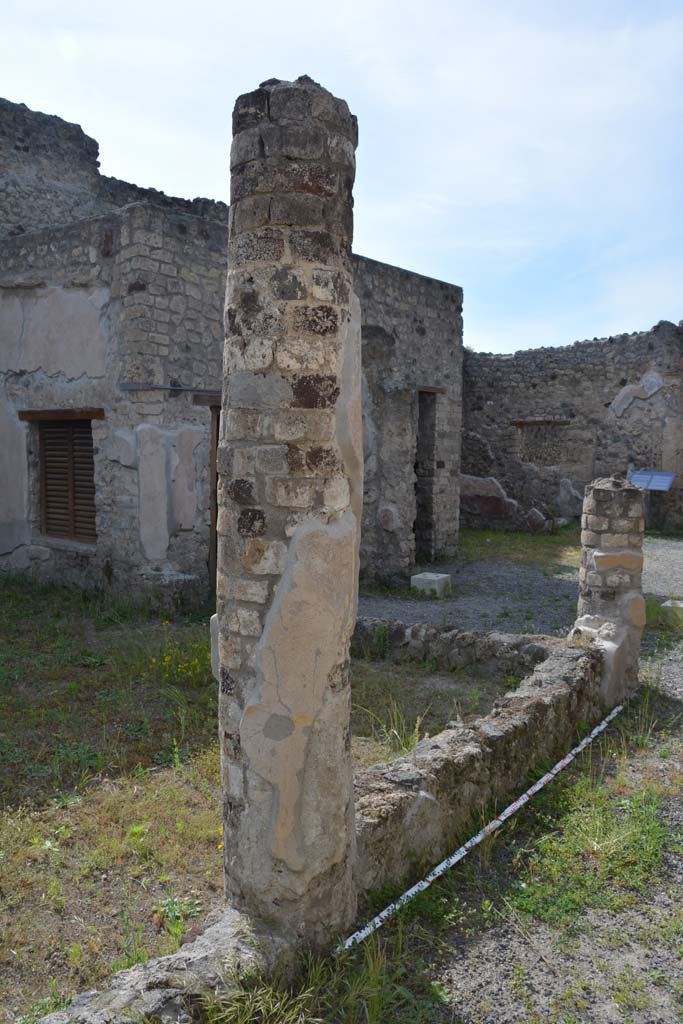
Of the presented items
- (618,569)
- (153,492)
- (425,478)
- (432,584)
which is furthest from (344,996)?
(425,478)

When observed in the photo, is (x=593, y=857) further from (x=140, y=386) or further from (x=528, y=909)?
(x=140, y=386)

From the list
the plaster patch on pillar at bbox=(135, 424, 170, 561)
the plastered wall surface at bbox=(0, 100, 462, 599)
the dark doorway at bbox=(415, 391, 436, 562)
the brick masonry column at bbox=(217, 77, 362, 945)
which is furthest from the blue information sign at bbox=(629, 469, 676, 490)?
the brick masonry column at bbox=(217, 77, 362, 945)

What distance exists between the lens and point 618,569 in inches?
243

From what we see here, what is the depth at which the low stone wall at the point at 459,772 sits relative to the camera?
135 inches

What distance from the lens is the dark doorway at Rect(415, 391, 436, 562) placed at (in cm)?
1195

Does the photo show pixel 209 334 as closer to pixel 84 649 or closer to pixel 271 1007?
pixel 84 649

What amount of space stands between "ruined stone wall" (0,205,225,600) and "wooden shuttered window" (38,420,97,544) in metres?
0.33

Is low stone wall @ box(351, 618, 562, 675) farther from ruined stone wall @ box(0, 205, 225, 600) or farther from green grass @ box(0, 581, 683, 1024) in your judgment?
ruined stone wall @ box(0, 205, 225, 600)

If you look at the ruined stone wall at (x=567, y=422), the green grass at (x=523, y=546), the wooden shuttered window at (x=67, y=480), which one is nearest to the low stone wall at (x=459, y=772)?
the wooden shuttered window at (x=67, y=480)

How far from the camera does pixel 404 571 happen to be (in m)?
10.6

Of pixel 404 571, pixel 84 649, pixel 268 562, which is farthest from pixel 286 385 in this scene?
pixel 404 571

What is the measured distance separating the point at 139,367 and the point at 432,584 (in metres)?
4.35

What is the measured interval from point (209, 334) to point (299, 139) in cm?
599

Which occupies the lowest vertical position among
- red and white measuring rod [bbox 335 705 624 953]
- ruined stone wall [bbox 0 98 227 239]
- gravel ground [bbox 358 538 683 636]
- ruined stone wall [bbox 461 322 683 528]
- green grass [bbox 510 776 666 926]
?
green grass [bbox 510 776 666 926]
